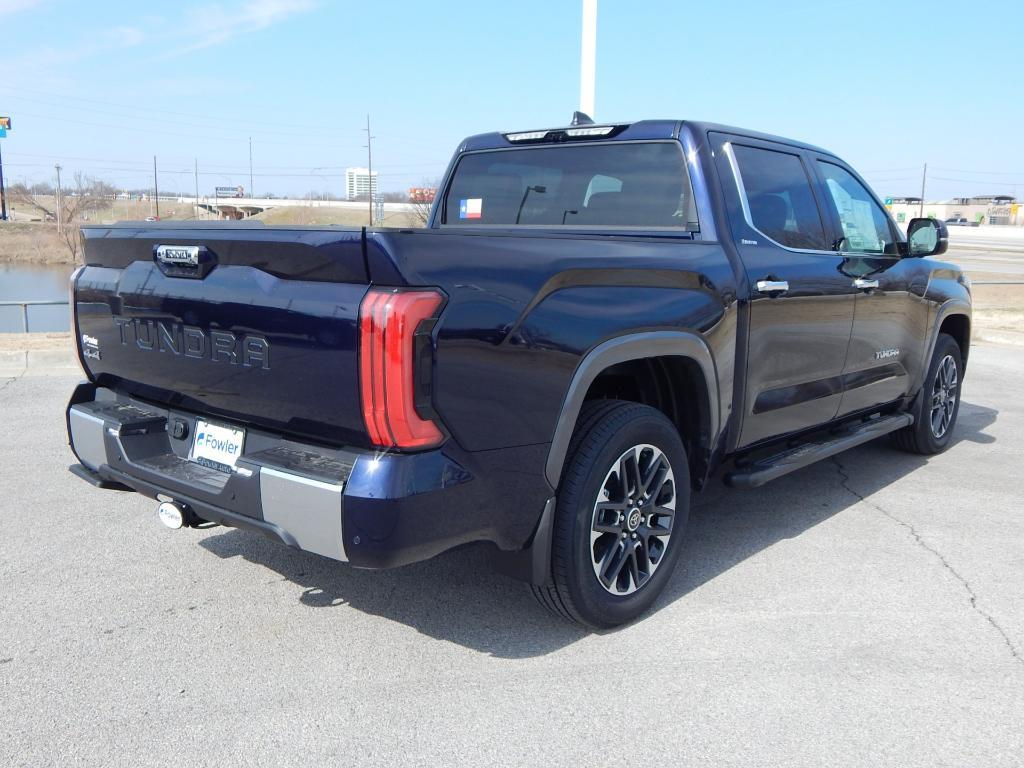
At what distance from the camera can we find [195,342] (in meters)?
2.96

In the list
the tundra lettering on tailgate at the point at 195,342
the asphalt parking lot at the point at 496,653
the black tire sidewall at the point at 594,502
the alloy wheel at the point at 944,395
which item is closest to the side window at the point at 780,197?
the black tire sidewall at the point at 594,502

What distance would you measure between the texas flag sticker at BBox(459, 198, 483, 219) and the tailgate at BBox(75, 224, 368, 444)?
6.74 feet

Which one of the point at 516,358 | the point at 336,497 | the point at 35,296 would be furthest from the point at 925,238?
the point at 35,296

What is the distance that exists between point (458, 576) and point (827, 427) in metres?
2.27

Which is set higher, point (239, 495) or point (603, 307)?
point (603, 307)

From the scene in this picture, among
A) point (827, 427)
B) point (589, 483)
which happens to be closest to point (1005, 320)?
point (827, 427)

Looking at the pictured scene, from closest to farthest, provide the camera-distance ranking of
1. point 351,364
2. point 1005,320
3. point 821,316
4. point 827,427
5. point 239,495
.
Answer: point 351,364 → point 239,495 → point 821,316 → point 827,427 → point 1005,320

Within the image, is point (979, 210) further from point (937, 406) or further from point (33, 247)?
point (937, 406)

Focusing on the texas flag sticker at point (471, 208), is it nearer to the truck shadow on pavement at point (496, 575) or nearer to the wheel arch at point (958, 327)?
the truck shadow on pavement at point (496, 575)

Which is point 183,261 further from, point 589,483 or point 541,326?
point 589,483

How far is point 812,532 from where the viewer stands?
456 cm

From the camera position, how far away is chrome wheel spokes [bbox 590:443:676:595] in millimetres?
3279

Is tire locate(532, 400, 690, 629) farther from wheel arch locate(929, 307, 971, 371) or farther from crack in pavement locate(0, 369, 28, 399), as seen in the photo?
crack in pavement locate(0, 369, 28, 399)

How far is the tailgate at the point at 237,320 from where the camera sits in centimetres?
257
